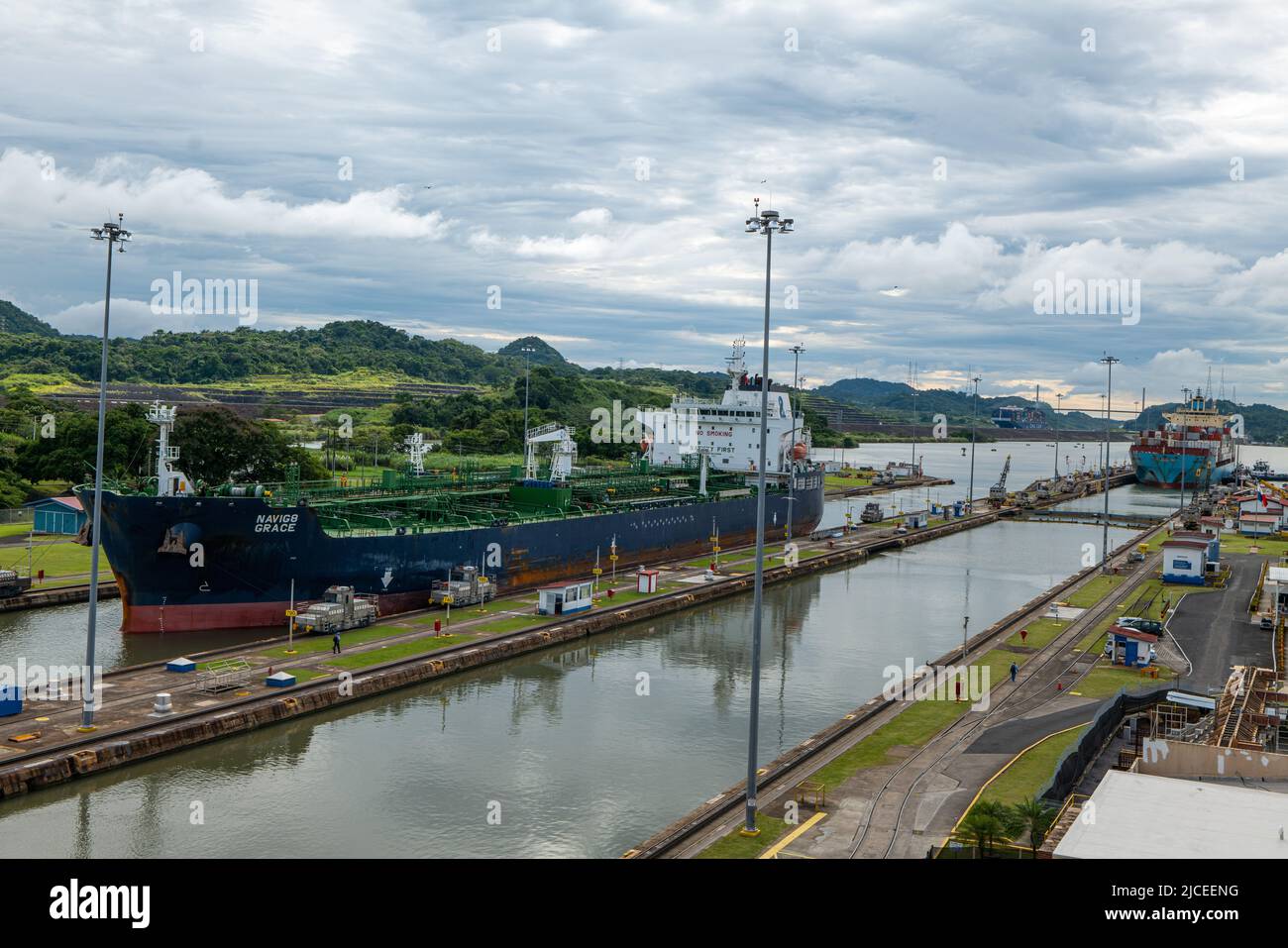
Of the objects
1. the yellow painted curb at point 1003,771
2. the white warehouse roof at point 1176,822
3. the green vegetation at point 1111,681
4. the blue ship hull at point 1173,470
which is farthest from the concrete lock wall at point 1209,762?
the blue ship hull at point 1173,470

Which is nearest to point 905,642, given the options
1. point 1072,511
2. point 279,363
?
A: point 1072,511

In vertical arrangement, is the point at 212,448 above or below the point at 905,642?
above

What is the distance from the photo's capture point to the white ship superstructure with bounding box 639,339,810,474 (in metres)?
83.4

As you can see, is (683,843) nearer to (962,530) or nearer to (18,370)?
(962,530)

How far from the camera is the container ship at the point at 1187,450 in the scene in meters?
152

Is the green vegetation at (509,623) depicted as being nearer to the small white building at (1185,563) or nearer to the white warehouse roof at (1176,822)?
the white warehouse roof at (1176,822)

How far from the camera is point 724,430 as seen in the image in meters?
84.2

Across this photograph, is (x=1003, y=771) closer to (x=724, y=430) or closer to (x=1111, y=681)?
(x=1111, y=681)

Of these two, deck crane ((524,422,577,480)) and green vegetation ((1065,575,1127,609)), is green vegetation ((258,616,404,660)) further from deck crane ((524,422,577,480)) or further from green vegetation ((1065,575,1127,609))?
green vegetation ((1065,575,1127,609))

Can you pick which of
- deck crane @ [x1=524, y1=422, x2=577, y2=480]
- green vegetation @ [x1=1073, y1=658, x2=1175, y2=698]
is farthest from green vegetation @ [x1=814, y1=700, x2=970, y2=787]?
deck crane @ [x1=524, y1=422, x2=577, y2=480]

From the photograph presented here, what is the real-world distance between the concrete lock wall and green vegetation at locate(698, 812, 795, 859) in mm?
7898

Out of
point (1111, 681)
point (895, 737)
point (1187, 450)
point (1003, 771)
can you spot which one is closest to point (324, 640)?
point (895, 737)

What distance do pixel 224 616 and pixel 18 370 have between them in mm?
138652
